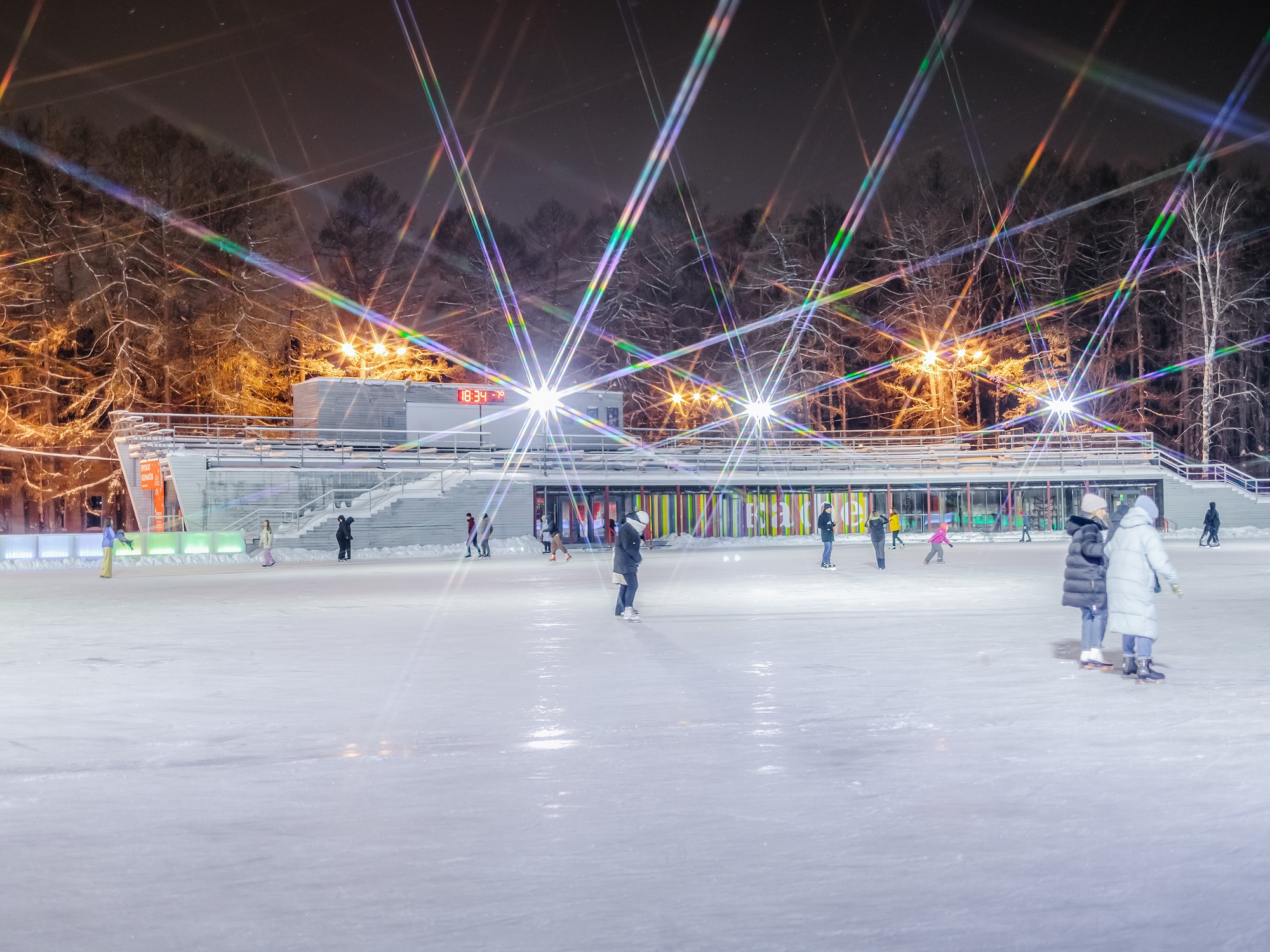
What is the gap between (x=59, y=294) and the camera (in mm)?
50875

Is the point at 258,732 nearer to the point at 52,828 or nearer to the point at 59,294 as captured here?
the point at 52,828

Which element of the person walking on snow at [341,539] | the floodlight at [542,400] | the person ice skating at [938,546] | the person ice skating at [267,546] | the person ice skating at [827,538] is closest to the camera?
the person ice skating at [827,538]

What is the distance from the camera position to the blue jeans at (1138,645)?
9805 millimetres

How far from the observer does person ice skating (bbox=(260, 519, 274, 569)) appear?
3419 cm

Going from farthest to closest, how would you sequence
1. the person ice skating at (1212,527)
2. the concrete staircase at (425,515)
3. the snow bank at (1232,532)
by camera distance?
the snow bank at (1232,532), the person ice skating at (1212,527), the concrete staircase at (425,515)

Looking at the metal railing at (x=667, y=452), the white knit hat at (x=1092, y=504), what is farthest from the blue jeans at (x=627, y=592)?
the metal railing at (x=667, y=452)

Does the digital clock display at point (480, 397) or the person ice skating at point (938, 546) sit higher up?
the digital clock display at point (480, 397)

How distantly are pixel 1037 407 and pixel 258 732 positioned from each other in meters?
58.9

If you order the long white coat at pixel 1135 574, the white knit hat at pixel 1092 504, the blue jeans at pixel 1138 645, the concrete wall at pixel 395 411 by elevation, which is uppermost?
the concrete wall at pixel 395 411

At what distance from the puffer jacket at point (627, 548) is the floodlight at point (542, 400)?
32.3 m

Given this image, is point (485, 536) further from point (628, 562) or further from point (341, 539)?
point (628, 562)

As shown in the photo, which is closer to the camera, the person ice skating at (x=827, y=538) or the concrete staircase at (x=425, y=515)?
the person ice skating at (x=827, y=538)

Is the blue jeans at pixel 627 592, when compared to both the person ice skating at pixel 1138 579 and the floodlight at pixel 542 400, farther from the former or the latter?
the floodlight at pixel 542 400

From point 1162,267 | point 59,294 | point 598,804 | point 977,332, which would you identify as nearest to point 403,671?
point 598,804
